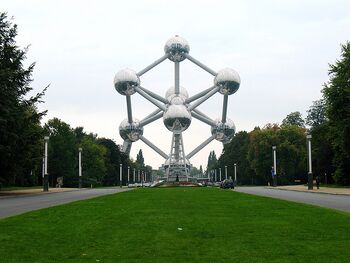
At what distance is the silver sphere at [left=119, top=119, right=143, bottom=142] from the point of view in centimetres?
11112

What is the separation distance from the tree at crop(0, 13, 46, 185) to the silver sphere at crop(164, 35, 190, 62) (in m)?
64.7

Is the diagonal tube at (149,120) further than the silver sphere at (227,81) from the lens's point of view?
Yes

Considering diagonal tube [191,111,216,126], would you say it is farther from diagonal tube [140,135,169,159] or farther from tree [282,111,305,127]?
tree [282,111,305,127]

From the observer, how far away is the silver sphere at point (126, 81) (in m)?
105

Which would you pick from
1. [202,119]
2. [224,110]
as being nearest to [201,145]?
[202,119]

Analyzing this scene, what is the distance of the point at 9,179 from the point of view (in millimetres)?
44031

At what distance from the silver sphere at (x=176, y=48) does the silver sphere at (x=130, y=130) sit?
1450 cm

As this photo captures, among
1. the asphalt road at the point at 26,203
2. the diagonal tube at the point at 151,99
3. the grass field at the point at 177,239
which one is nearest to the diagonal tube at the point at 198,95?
the diagonal tube at the point at 151,99

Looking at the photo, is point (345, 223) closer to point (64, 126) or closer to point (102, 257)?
point (102, 257)

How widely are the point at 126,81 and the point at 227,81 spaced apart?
59.5 ft

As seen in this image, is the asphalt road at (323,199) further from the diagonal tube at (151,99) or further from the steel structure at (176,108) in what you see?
the diagonal tube at (151,99)

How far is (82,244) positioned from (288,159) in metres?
90.2

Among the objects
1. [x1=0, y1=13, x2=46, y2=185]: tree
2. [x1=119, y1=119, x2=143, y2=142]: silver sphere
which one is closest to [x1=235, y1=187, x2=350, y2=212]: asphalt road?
[x1=0, y1=13, x2=46, y2=185]: tree

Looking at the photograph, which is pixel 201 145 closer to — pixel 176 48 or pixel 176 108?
pixel 176 108
